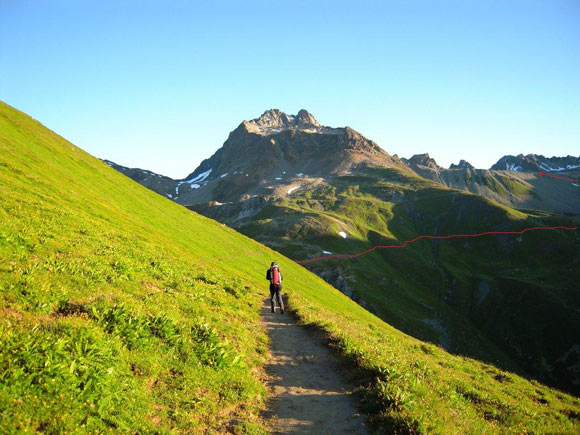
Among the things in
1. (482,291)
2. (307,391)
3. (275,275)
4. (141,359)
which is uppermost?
(275,275)

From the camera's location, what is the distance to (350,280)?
437 feet

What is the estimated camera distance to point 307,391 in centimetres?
1328

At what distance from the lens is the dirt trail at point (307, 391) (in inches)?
423

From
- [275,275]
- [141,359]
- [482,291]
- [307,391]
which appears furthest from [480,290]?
[141,359]

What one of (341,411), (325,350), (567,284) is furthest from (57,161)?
(567,284)

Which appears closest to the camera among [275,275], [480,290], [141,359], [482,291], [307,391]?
[141,359]

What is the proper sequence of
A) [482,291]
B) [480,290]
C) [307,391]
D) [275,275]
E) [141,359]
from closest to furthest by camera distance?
[141,359] → [307,391] → [275,275] → [482,291] → [480,290]

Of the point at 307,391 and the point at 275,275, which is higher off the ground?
the point at 275,275

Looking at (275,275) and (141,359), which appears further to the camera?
(275,275)

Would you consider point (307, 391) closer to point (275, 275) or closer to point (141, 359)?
point (141, 359)

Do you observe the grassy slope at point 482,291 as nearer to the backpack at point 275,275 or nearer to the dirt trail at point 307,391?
the backpack at point 275,275

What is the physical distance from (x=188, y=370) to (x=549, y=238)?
227832mm

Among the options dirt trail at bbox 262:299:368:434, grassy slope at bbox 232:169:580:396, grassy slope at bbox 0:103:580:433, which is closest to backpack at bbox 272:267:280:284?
grassy slope at bbox 0:103:580:433

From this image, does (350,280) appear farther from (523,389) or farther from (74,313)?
(74,313)
